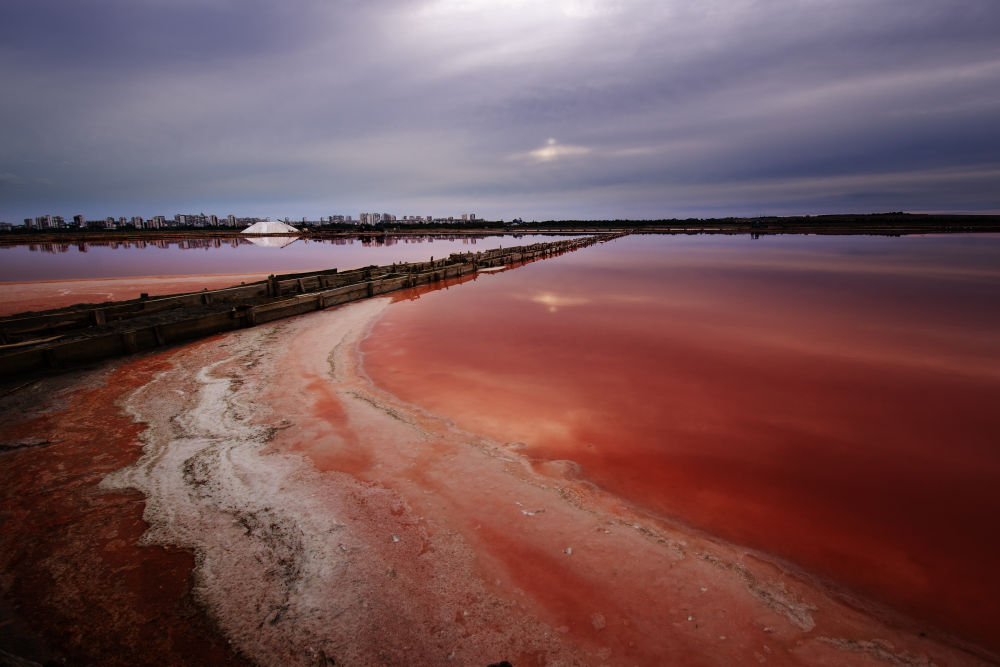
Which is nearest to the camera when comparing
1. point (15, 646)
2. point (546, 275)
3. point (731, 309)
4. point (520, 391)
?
point (15, 646)

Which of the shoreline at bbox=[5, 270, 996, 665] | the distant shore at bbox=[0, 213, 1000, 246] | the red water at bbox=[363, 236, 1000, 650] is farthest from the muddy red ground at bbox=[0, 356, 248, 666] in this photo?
the distant shore at bbox=[0, 213, 1000, 246]

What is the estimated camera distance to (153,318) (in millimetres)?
10828

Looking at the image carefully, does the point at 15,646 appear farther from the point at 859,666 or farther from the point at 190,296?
the point at 190,296

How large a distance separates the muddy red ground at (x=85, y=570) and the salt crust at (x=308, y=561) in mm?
160

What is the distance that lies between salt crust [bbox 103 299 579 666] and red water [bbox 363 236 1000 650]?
201 centimetres

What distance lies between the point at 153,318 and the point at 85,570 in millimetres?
9997

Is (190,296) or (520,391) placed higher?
(190,296)

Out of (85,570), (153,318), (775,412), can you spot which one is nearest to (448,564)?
(85,570)

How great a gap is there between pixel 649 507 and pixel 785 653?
5.16ft

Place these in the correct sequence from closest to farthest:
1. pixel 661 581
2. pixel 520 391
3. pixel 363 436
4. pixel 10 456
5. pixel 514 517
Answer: pixel 661 581
pixel 514 517
pixel 10 456
pixel 363 436
pixel 520 391

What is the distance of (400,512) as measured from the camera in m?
4.04

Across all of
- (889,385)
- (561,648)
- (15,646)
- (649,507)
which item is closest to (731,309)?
(889,385)

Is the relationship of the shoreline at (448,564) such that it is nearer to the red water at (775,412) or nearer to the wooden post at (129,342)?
the red water at (775,412)

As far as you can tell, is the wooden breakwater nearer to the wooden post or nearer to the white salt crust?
the wooden post
